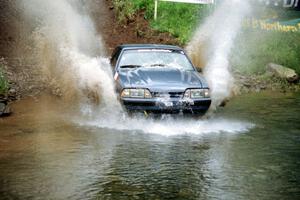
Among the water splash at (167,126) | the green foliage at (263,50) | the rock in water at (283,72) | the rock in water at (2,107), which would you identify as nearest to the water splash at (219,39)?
the green foliage at (263,50)

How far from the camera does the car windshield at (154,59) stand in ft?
35.6

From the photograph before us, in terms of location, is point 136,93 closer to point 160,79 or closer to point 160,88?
point 160,88

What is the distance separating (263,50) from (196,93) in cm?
1155

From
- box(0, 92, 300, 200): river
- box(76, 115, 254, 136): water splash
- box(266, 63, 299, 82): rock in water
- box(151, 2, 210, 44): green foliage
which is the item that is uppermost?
box(151, 2, 210, 44): green foliage

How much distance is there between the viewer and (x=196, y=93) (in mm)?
9688

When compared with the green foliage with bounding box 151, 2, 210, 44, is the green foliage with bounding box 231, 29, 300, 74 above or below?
below

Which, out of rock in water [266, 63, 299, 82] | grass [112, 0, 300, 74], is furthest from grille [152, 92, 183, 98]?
grass [112, 0, 300, 74]

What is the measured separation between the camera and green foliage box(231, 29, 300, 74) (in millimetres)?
19359

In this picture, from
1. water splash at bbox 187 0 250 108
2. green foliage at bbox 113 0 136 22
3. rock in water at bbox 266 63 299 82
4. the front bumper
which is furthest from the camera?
green foliage at bbox 113 0 136 22

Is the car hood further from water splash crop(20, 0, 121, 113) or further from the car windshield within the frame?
water splash crop(20, 0, 121, 113)

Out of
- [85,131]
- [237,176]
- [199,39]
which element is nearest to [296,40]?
[199,39]

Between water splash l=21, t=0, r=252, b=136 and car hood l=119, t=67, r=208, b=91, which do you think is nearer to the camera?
car hood l=119, t=67, r=208, b=91

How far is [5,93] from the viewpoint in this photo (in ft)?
42.3

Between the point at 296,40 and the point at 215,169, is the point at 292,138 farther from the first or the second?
the point at 296,40
